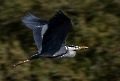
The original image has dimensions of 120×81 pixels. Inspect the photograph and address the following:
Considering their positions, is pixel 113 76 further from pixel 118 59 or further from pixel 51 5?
pixel 51 5

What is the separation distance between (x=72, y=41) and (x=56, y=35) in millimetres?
1862

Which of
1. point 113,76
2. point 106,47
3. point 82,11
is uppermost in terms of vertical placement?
point 82,11

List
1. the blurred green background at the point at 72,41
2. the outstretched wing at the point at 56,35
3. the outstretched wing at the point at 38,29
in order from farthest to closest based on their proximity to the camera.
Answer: the blurred green background at the point at 72,41 < the outstretched wing at the point at 38,29 < the outstretched wing at the point at 56,35

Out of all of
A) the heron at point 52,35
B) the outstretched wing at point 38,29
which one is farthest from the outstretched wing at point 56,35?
the outstretched wing at point 38,29

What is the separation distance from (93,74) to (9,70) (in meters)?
1.02

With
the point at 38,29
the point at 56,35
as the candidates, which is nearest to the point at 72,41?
the point at 38,29

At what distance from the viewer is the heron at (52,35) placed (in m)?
4.00

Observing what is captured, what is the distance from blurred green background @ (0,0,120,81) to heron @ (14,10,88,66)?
1.33 meters

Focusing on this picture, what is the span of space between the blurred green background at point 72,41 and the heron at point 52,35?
4.36 ft

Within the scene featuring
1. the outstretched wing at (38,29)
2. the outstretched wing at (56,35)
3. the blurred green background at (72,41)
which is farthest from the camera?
the blurred green background at (72,41)

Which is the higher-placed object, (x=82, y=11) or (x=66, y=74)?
(x=82, y=11)

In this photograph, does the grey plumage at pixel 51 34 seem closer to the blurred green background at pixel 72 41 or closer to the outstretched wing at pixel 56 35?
the outstretched wing at pixel 56 35

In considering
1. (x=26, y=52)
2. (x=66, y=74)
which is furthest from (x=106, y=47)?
(x=26, y=52)

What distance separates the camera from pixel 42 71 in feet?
19.0
